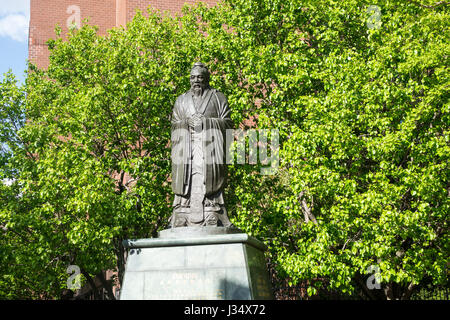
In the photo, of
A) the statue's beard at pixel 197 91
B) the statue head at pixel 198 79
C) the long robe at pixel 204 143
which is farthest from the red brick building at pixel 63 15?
the long robe at pixel 204 143

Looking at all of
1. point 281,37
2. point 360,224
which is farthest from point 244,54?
point 360,224

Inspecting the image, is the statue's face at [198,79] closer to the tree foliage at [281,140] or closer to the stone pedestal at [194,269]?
the stone pedestal at [194,269]

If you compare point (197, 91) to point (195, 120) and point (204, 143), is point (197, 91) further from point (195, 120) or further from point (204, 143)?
A: point (204, 143)

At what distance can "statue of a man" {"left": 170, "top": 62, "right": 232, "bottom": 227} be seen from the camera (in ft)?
32.0

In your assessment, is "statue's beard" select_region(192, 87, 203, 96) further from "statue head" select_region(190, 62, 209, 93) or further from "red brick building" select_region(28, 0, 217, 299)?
"red brick building" select_region(28, 0, 217, 299)

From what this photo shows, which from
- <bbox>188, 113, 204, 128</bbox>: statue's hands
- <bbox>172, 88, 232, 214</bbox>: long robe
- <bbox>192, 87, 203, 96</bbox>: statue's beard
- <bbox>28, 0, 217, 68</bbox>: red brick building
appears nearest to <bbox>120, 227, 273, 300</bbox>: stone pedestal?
<bbox>172, 88, 232, 214</bbox>: long robe

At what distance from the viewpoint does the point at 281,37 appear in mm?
16766

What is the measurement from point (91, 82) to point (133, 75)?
1.66 m

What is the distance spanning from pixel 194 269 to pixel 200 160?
2452 millimetres

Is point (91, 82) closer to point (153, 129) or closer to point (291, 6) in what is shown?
point (153, 129)

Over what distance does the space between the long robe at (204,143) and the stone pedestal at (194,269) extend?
3.65 feet

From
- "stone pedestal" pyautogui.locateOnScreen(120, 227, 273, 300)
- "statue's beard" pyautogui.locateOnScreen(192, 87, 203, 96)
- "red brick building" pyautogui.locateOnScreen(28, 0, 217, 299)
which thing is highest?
"red brick building" pyautogui.locateOnScreen(28, 0, 217, 299)

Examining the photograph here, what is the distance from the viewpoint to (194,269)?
8.55 meters

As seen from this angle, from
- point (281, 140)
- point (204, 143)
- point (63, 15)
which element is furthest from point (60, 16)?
point (204, 143)
